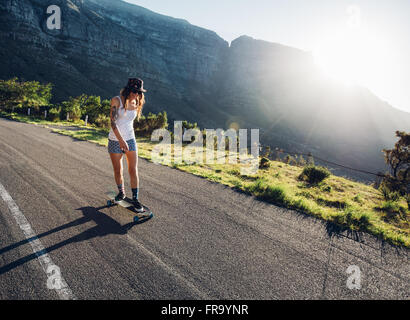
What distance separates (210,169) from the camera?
821cm

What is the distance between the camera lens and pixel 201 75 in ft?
430

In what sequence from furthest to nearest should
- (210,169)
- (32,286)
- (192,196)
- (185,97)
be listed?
1. (185,97)
2. (210,169)
3. (192,196)
4. (32,286)

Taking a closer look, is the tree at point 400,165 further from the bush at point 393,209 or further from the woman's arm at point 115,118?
the woman's arm at point 115,118

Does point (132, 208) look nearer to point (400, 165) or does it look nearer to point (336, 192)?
point (336, 192)

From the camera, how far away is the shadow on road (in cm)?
230

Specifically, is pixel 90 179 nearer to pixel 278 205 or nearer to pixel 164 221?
pixel 164 221

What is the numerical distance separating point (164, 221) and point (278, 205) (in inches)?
112

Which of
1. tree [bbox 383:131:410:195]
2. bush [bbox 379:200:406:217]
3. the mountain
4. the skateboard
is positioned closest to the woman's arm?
the skateboard

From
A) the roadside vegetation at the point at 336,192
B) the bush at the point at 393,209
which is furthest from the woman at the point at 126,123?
the bush at the point at 393,209

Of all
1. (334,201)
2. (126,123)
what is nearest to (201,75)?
(334,201)

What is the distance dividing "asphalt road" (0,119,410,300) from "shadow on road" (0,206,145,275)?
0.04 feet

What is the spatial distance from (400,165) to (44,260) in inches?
502

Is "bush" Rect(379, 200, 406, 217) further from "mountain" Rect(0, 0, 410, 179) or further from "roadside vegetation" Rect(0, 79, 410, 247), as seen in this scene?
"mountain" Rect(0, 0, 410, 179)
